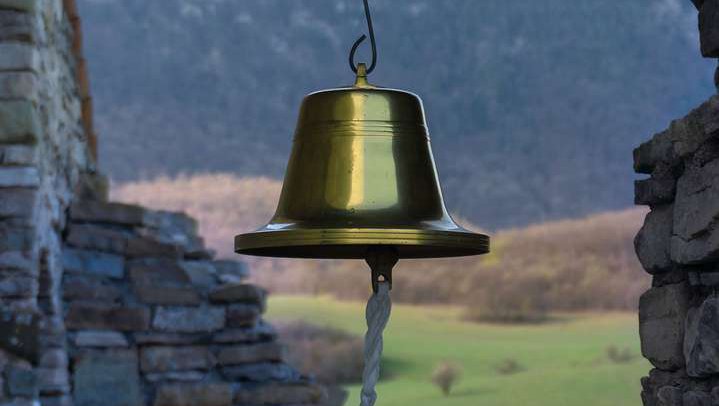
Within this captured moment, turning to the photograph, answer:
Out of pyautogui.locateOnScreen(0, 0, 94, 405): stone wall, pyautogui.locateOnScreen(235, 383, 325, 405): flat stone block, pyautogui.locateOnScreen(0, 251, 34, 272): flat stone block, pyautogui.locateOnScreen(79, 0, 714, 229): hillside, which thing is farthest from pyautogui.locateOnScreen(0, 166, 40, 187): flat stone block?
pyautogui.locateOnScreen(79, 0, 714, 229): hillside

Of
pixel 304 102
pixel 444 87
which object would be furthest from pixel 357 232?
pixel 444 87

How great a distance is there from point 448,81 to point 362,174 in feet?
34.2

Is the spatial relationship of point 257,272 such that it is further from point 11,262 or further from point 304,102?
point 304,102

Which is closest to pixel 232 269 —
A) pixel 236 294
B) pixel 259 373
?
pixel 236 294

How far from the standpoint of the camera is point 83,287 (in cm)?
500

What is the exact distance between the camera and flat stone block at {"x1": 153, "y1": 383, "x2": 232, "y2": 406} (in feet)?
16.2

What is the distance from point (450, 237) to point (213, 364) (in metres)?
3.26

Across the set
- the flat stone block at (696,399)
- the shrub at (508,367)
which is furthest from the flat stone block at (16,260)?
the shrub at (508,367)

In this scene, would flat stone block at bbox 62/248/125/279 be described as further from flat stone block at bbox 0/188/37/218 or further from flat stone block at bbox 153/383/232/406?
flat stone block at bbox 0/188/37/218

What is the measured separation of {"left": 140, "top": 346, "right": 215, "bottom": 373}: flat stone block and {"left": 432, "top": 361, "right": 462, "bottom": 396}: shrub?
451 centimetres

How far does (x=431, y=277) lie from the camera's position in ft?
33.1

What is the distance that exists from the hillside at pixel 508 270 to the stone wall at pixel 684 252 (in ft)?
25.2

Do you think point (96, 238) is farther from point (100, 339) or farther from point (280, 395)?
point (280, 395)

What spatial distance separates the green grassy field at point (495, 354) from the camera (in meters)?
9.14
